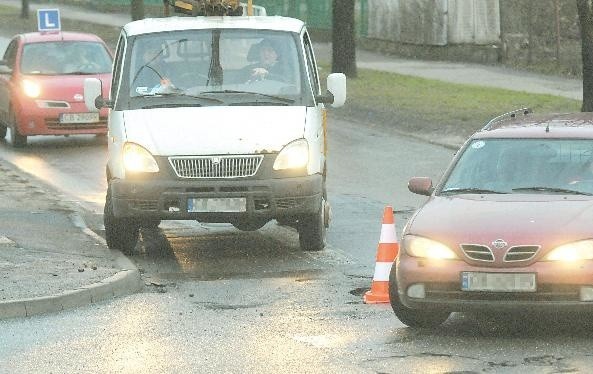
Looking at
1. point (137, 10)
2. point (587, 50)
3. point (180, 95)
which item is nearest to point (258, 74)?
point (180, 95)

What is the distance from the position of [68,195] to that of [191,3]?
4.14 m

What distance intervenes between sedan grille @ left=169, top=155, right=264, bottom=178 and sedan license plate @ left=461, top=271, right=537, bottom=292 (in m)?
4.12

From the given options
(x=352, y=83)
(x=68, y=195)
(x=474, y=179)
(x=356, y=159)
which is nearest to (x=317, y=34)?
(x=352, y=83)

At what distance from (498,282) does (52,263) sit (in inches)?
177

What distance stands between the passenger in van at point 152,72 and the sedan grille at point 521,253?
5.41 m

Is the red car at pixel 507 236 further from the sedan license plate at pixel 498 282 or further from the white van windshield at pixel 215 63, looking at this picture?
the white van windshield at pixel 215 63

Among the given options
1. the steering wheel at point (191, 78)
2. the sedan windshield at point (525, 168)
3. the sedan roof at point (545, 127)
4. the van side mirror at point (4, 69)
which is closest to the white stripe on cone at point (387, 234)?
the sedan windshield at point (525, 168)

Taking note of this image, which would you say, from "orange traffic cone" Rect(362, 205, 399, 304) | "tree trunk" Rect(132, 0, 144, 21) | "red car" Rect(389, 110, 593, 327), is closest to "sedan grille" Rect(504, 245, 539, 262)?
"red car" Rect(389, 110, 593, 327)

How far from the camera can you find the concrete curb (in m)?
11.3

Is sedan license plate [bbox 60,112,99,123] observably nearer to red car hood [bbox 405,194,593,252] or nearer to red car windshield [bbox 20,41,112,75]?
red car windshield [bbox 20,41,112,75]

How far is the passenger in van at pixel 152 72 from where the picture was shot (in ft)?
48.2

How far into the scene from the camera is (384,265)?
462 inches

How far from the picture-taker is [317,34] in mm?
49750

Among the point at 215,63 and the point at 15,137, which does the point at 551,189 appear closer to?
the point at 215,63
